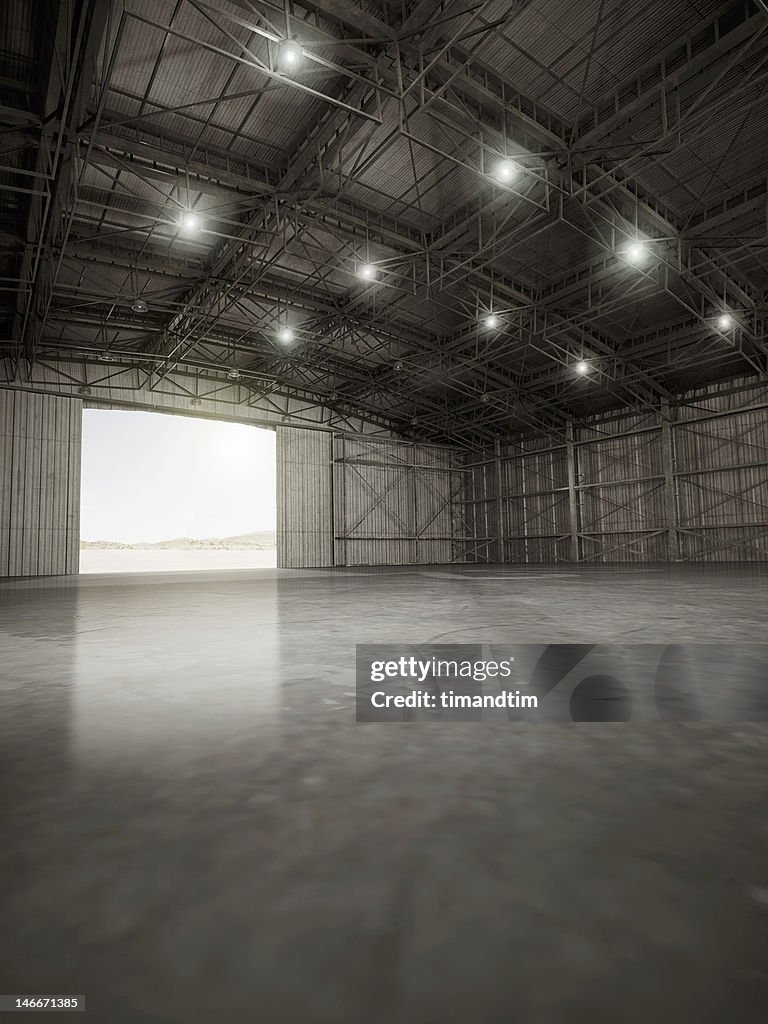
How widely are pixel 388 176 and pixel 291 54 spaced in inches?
222

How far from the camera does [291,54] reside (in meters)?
9.27

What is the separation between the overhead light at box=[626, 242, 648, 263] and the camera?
14.5 metres

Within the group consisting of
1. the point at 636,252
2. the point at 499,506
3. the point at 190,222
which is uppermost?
the point at 190,222

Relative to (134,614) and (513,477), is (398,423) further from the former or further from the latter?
(134,614)

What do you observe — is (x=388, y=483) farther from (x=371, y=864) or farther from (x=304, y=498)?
(x=371, y=864)

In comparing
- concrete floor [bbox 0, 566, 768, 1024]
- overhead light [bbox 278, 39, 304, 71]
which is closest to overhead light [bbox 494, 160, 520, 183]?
overhead light [bbox 278, 39, 304, 71]

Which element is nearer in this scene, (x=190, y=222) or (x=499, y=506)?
(x=190, y=222)

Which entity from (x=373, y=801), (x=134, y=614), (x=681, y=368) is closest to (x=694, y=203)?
(x=681, y=368)

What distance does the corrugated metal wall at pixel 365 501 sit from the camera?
96.8 feet

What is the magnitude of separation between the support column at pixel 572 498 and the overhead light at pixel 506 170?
1978cm

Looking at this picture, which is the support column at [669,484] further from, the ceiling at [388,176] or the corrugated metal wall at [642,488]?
the ceiling at [388,176]

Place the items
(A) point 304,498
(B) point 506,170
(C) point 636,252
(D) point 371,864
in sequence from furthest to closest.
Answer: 1. (A) point 304,498
2. (C) point 636,252
3. (B) point 506,170
4. (D) point 371,864

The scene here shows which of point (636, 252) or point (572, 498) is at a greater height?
point (636, 252)

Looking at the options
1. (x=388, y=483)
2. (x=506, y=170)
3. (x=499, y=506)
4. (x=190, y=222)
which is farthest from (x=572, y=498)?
(x=190, y=222)
